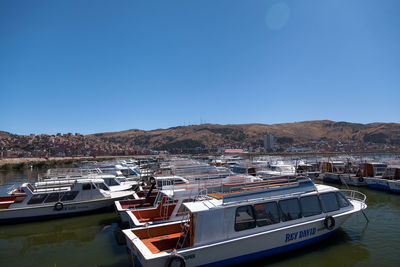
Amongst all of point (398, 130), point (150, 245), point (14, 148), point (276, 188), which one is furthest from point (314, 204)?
point (398, 130)

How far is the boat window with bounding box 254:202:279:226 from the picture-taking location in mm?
8781

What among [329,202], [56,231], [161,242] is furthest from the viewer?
[56,231]

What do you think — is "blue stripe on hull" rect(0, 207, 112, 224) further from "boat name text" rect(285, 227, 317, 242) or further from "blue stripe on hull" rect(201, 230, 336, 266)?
"boat name text" rect(285, 227, 317, 242)

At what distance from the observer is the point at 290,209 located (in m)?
9.48

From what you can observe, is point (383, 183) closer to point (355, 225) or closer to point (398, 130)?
point (355, 225)

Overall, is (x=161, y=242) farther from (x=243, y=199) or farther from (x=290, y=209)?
(x=290, y=209)

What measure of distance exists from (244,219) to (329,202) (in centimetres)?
466

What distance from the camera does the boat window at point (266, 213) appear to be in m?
8.78

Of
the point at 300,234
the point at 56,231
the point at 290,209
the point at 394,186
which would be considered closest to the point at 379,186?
the point at 394,186

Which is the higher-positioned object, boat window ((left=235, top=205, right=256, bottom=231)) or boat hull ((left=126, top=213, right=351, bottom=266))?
boat window ((left=235, top=205, right=256, bottom=231))

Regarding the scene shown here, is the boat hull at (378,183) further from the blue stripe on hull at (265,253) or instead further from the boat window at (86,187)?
the boat window at (86,187)

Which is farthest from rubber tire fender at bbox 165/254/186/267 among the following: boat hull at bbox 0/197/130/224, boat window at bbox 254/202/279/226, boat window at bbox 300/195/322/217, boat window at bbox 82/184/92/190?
boat window at bbox 82/184/92/190

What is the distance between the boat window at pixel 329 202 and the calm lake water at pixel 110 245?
147cm

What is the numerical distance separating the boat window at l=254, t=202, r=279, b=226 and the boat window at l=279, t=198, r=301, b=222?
322 mm
